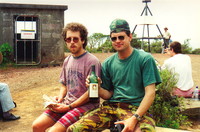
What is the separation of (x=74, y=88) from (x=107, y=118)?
527 millimetres

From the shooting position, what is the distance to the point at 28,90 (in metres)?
8.53

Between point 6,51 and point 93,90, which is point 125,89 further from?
point 6,51

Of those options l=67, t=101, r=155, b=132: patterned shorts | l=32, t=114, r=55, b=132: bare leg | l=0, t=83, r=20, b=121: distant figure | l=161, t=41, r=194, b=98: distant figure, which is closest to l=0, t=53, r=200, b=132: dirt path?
l=0, t=83, r=20, b=121: distant figure

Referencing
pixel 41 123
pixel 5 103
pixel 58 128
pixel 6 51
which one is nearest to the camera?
pixel 58 128

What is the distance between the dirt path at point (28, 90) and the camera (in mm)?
5496

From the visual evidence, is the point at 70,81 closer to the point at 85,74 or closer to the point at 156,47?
the point at 85,74

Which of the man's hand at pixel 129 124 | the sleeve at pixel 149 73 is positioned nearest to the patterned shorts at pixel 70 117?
the man's hand at pixel 129 124

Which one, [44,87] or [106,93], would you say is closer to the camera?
[106,93]

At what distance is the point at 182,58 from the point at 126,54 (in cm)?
343

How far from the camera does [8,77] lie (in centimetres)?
→ 1090

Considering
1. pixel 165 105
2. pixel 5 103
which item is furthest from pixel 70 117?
pixel 5 103

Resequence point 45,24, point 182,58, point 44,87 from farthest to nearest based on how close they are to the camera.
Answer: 1. point 45,24
2. point 44,87
3. point 182,58

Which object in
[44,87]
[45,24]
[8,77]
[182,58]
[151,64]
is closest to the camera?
[151,64]

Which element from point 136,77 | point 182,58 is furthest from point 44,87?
point 136,77
